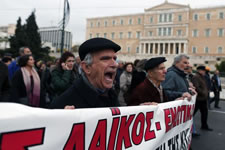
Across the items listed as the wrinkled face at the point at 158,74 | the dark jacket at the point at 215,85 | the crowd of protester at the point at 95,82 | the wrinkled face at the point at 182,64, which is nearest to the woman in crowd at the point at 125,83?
the crowd of protester at the point at 95,82

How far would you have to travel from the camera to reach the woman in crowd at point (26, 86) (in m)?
3.23

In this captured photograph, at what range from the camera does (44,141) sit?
1.00 metres

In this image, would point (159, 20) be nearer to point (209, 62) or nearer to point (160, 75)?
point (209, 62)

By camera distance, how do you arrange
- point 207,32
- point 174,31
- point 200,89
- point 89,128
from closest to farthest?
1. point 89,128
2. point 200,89
3. point 207,32
4. point 174,31

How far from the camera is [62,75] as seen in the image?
3594 mm

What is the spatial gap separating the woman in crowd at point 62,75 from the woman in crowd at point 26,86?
0.29 m

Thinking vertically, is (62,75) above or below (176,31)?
below

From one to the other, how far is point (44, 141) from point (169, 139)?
4.74 ft

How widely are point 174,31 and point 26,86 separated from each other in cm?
5685

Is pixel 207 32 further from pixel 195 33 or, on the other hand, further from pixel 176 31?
pixel 176 31

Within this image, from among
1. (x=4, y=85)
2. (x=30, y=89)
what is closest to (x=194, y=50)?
(x=30, y=89)

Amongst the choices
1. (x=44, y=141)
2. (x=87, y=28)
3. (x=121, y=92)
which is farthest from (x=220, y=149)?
(x=87, y=28)

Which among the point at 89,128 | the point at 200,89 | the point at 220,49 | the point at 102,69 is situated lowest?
the point at 89,128

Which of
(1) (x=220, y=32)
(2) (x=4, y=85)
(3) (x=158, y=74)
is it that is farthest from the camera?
(1) (x=220, y=32)
